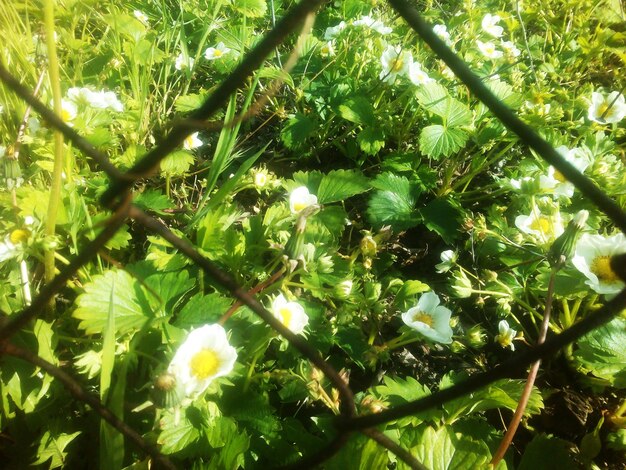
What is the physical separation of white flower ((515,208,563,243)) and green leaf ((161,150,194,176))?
0.99 m

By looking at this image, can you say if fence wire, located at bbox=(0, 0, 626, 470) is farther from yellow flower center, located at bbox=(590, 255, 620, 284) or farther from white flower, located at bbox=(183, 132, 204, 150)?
white flower, located at bbox=(183, 132, 204, 150)

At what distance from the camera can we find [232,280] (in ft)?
1.39

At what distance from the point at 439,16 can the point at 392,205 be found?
127 cm

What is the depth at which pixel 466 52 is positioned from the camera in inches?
75.6

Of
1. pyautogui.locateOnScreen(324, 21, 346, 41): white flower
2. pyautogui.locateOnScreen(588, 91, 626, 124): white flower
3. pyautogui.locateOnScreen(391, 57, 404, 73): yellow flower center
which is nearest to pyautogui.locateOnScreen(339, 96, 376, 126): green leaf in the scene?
pyautogui.locateOnScreen(391, 57, 404, 73): yellow flower center

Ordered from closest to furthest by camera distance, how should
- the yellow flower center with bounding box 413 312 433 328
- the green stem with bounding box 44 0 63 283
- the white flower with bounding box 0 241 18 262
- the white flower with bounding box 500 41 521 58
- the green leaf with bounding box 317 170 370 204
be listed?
1. the green stem with bounding box 44 0 63 283
2. the white flower with bounding box 0 241 18 262
3. the yellow flower center with bounding box 413 312 433 328
4. the green leaf with bounding box 317 170 370 204
5. the white flower with bounding box 500 41 521 58

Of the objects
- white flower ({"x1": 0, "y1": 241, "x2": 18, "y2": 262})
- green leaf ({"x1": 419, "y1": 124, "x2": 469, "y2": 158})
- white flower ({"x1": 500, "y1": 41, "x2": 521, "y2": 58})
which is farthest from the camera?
white flower ({"x1": 500, "y1": 41, "x2": 521, "y2": 58})

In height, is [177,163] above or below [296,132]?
below

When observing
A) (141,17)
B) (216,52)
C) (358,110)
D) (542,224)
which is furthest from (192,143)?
(542,224)

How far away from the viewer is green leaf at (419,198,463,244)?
144 cm

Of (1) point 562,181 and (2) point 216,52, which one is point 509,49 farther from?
(2) point 216,52

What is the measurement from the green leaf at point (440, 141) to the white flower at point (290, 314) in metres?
0.78

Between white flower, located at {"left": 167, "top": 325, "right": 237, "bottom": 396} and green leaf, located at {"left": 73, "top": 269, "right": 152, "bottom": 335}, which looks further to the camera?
green leaf, located at {"left": 73, "top": 269, "right": 152, "bottom": 335}

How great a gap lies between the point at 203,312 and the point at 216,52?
119 centimetres
